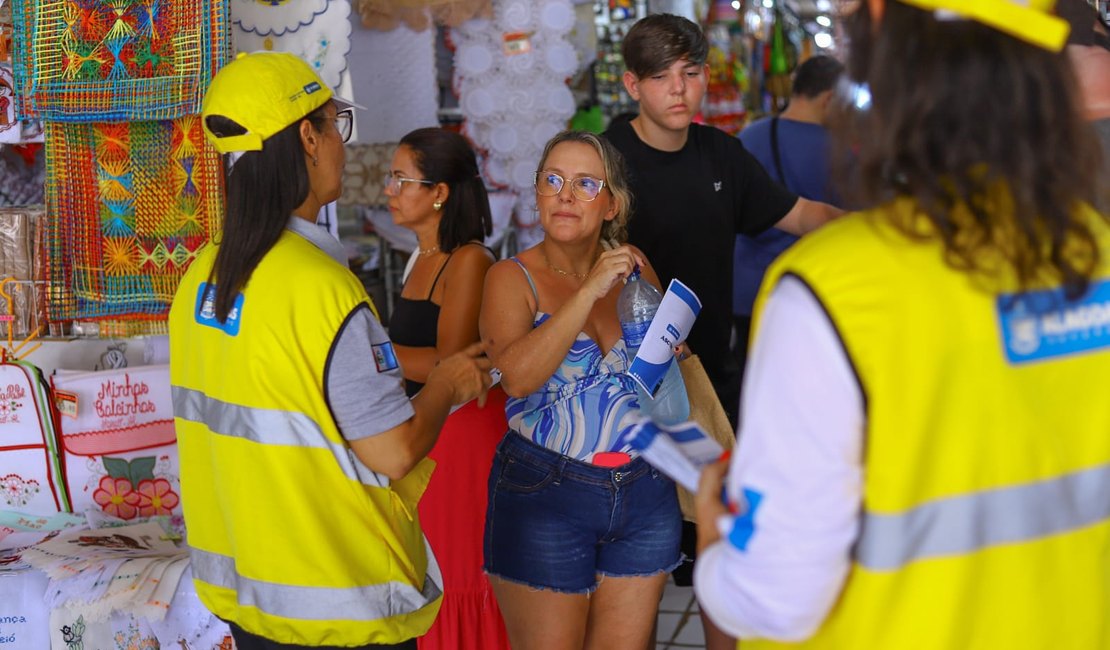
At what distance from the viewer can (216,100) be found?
6.33 ft

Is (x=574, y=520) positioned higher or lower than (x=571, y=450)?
lower

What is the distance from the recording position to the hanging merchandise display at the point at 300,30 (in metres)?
3.24

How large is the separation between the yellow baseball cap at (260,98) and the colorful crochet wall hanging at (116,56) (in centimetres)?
111

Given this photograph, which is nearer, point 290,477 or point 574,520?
point 290,477

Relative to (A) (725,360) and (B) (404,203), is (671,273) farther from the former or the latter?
(B) (404,203)

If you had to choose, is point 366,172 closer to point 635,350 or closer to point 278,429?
point 635,350

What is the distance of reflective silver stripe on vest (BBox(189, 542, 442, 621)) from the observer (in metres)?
1.88

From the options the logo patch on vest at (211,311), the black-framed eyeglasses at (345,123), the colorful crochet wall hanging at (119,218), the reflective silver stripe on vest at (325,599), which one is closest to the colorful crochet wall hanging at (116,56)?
the colorful crochet wall hanging at (119,218)

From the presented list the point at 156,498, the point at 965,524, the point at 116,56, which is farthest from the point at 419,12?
the point at 965,524

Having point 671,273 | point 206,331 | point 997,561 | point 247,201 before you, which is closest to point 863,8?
point 997,561

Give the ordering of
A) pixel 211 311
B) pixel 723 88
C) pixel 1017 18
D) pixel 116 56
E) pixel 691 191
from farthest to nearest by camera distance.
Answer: pixel 723 88 < pixel 116 56 < pixel 691 191 < pixel 211 311 < pixel 1017 18

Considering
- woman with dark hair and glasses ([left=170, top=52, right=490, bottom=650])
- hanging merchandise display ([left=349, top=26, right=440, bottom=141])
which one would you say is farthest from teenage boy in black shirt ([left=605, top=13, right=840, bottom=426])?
hanging merchandise display ([left=349, top=26, right=440, bottom=141])

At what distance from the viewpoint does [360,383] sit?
182 centimetres

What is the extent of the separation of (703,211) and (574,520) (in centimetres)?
103
